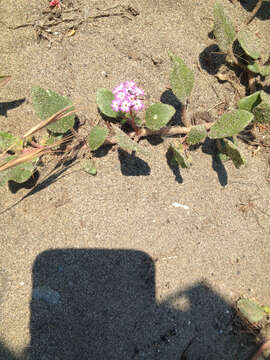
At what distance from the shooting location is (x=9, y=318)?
4.90ft

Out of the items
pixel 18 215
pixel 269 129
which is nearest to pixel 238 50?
pixel 269 129

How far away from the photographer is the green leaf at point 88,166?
1.57m

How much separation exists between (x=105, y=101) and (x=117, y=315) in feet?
3.61

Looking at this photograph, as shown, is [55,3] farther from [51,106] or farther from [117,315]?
[117,315]

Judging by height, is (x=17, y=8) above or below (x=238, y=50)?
below

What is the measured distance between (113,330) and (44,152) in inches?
38.5

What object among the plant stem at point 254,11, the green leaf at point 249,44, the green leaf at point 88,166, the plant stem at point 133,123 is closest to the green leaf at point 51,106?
the green leaf at point 88,166

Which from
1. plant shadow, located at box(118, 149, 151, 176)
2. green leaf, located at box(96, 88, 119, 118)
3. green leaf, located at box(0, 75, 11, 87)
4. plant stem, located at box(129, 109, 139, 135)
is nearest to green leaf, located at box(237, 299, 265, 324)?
plant shadow, located at box(118, 149, 151, 176)

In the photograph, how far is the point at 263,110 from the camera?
1.55m

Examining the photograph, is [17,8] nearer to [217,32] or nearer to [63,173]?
[63,173]

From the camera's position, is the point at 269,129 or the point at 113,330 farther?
the point at 269,129

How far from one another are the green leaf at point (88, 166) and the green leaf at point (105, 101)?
0.27 m

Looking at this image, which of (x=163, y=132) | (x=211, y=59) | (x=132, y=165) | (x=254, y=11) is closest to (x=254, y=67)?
(x=211, y=59)

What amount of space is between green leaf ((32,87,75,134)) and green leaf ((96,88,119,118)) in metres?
0.15
